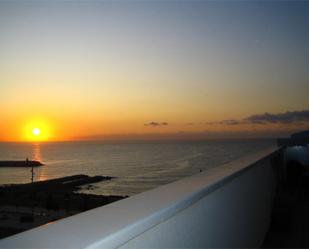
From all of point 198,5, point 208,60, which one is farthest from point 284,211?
point 208,60

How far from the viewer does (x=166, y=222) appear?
44.6 inches

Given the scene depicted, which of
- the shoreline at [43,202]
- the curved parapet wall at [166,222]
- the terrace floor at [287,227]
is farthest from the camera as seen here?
the shoreline at [43,202]

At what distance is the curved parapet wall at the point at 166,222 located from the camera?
0.72 metres

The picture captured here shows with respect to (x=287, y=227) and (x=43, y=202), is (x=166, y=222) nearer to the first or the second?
(x=287, y=227)

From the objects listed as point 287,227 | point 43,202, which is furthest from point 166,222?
point 43,202

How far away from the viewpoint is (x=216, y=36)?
9.05 metres

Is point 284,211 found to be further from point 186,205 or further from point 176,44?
point 176,44

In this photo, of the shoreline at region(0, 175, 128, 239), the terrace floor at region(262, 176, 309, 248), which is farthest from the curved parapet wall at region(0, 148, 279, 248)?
the shoreline at region(0, 175, 128, 239)

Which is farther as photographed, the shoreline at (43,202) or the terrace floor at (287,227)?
the shoreline at (43,202)

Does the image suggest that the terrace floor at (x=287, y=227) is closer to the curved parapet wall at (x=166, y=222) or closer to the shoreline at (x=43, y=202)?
the curved parapet wall at (x=166, y=222)

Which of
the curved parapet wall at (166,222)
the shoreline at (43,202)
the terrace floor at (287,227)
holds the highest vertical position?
the curved parapet wall at (166,222)

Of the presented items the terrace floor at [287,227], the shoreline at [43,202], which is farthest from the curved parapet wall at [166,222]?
the shoreline at [43,202]

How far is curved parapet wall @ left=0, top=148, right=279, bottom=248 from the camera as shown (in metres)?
0.72

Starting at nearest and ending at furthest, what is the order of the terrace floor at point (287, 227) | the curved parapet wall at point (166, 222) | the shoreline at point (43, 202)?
the curved parapet wall at point (166, 222) < the terrace floor at point (287, 227) < the shoreline at point (43, 202)
